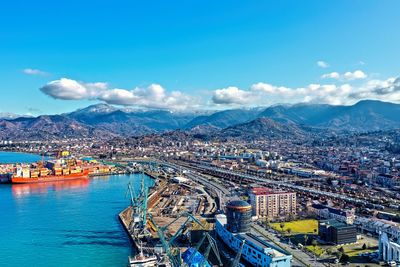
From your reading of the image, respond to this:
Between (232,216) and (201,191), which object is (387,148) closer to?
(201,191)

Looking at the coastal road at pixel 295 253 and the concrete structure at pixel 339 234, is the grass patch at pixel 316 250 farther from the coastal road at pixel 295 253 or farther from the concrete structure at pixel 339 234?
the concrete structure at pixel 339 234

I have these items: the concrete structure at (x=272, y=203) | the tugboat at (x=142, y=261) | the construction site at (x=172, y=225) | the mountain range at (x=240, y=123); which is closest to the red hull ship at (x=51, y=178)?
the construction site at (x=172, y=225)

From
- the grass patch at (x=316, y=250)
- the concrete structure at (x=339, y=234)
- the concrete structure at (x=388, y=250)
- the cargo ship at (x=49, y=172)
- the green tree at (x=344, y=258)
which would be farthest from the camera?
the cargo ship at (x=49, y=172)

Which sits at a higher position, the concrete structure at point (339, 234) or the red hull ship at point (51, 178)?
the red hull ship at point (51, 178)

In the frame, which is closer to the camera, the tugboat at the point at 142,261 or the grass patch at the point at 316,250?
the tugboat at the point at 142,261

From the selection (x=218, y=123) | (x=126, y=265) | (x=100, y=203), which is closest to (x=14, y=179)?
(x=100, y=203)

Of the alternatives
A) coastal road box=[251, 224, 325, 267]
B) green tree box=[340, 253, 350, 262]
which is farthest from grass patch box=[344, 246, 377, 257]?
coastal road box=[251, 224, 325, 267]
